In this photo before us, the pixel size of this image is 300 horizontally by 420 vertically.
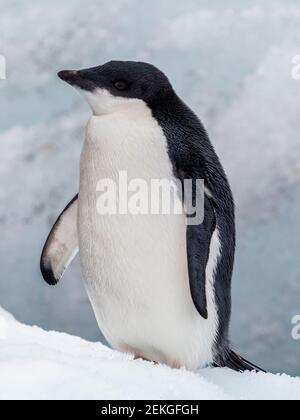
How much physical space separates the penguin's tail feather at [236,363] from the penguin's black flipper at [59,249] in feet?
1.40

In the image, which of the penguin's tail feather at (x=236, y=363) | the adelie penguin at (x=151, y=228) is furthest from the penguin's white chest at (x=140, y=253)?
the penguin's tail feather at (x=236, y=363)

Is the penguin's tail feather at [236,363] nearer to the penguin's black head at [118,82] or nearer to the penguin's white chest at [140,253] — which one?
the penguin's white chest at [140,253]

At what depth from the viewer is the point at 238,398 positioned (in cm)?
165

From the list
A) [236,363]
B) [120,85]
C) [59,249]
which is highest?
[120,85]

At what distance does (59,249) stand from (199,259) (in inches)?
17.2

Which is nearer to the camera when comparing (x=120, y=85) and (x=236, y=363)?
(x=120, y=85)

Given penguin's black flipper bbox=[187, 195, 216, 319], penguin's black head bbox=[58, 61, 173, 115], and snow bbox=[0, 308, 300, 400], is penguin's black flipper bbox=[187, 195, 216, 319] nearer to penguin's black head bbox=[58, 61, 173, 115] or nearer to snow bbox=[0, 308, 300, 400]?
snow bbox=[0, 308, 300, 400]

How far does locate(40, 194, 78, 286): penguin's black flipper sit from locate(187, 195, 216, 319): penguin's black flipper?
39 cm

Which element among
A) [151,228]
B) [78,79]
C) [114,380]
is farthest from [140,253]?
[78,79]

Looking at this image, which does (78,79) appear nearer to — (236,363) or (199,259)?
(199,259)

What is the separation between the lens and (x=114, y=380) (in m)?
1.56

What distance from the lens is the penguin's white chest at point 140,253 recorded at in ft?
5.44

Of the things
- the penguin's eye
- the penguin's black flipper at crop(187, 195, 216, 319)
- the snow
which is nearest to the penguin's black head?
the penguin's eye
